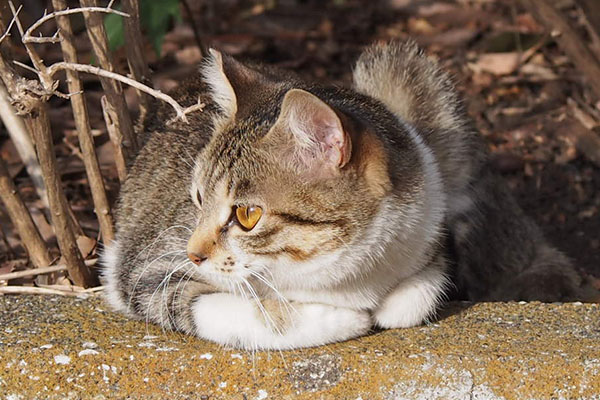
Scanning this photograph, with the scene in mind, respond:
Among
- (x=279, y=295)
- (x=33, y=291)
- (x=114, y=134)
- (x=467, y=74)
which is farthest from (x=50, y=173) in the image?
(x=467, y=74)

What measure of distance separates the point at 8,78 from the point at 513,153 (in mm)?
3392

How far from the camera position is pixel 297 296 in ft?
10.3

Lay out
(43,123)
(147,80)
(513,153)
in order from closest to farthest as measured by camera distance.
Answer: (43,123)
(147,80)
(513,153)

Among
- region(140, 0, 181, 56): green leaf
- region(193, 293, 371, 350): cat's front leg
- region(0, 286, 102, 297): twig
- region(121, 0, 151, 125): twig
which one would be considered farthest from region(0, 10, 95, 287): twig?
region(140, 0, 181, 56): green leaf

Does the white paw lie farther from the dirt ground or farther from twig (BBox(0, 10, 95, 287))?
the dirt ground

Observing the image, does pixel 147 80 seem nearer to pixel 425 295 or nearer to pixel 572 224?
pixel 425 295

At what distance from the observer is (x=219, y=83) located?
3457mm

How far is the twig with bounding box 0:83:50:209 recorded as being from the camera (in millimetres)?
3703

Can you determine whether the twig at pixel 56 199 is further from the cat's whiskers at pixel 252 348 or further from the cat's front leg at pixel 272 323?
the cat's whiskers at pixel 252 348

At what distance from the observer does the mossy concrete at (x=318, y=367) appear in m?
2.91

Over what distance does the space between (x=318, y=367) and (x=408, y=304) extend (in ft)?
1.49

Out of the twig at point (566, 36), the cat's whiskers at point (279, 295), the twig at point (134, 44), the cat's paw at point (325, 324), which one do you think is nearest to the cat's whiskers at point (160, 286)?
the cat's whiskers at point (279, 295)

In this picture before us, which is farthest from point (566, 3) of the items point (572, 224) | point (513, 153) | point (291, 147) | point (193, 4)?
point (291, 147)

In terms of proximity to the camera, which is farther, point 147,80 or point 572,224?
point 572,224
